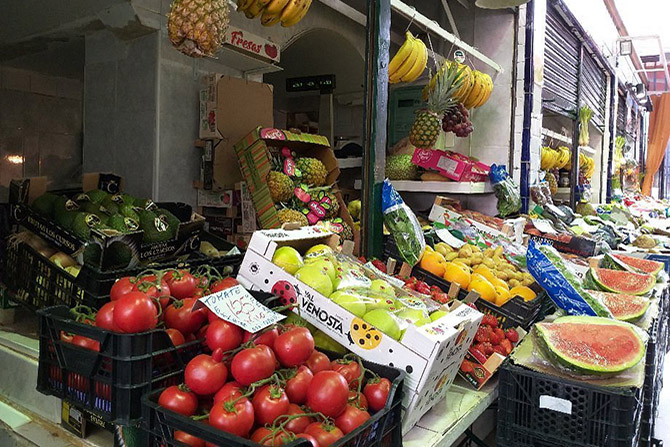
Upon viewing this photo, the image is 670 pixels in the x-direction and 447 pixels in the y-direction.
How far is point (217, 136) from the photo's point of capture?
351 cm

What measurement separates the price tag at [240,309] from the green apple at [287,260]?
272 millimetres

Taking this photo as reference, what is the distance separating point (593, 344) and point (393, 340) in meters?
0.94

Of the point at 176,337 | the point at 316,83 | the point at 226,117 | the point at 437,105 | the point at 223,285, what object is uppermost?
the point at 316,83

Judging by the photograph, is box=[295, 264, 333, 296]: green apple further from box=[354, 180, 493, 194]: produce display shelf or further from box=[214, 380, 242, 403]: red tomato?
box=[354, 180, 493, 194]: produce display shelf

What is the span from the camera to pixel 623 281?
320 centimetres

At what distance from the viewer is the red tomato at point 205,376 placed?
123cm

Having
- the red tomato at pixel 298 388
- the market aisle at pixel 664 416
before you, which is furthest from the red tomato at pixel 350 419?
the market aisle at pixel 664 416

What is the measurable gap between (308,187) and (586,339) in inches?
82.3

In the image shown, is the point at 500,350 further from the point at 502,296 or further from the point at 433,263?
the point at 433,263

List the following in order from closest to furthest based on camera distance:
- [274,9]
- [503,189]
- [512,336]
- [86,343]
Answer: [86,343] → [512,336] → [274,9] → [503,189]

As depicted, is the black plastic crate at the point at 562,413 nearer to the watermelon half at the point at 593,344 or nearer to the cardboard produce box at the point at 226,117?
the watermelon half at the point at 593,344

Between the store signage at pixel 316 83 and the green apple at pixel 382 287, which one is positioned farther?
the store signage at pixel 316 83

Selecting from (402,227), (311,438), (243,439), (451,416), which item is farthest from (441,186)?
(243,439)

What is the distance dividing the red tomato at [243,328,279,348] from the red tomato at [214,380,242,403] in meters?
0.17
